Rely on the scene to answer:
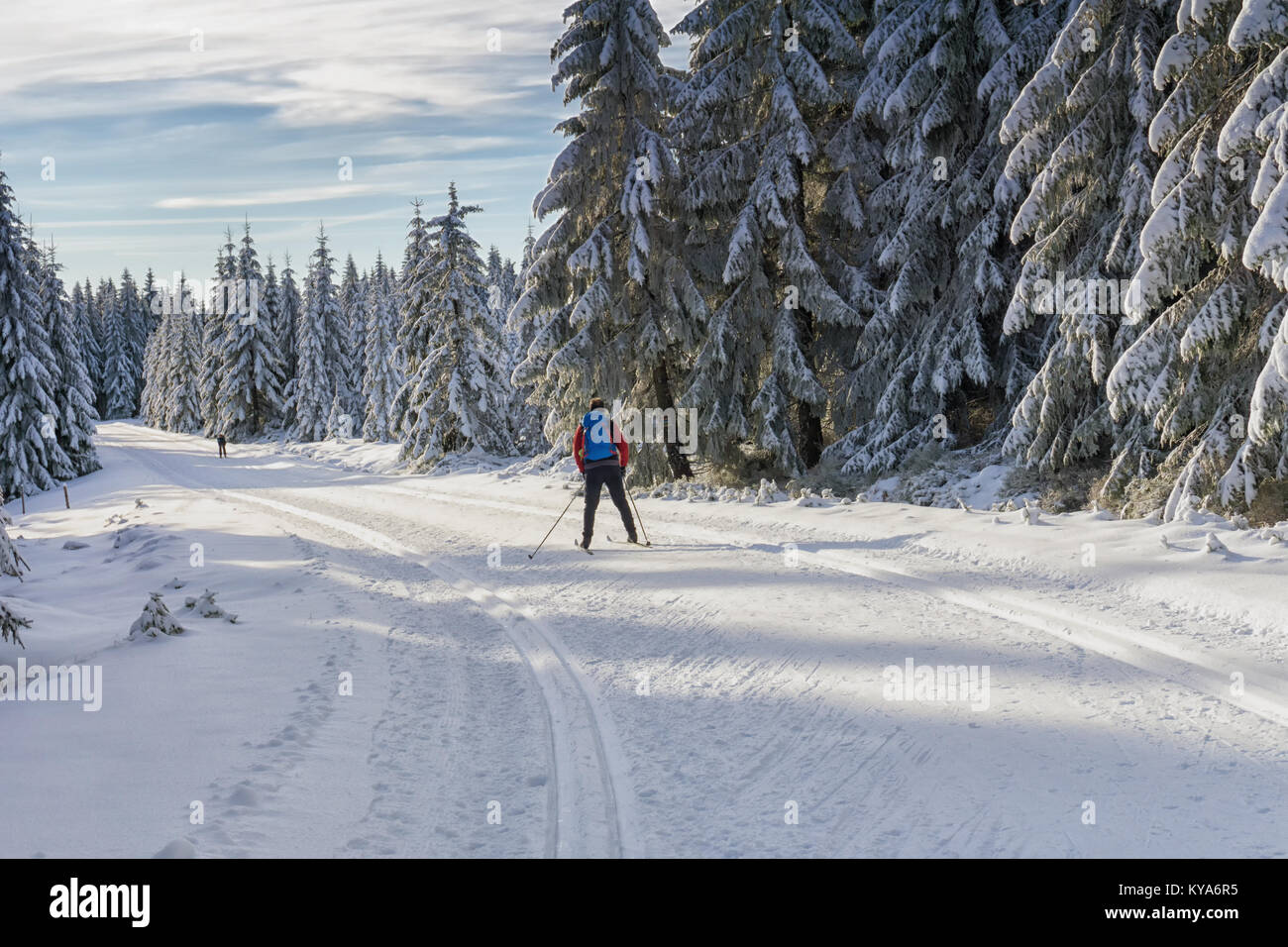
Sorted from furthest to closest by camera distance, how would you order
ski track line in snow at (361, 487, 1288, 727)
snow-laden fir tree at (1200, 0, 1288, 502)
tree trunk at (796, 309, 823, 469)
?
tree trunk at (796, 309, 823, 469), snow-laden fir tree at (1200, 0, 1288, 502), ski track line in snow at (361, 487, 1288, 727)

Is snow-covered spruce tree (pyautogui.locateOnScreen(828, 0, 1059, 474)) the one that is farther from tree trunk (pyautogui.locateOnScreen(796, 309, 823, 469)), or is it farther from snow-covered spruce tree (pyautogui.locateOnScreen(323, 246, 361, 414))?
snow-covered spruce tree (pyautogui.locateOnScreen(323, 246, 361, 414))

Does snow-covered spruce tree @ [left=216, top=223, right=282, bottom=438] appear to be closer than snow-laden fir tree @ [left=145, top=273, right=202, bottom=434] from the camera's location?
Yes

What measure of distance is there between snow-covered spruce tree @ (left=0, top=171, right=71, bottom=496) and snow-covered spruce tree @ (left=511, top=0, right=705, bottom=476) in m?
28.1

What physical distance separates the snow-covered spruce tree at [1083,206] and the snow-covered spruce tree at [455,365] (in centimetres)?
2038

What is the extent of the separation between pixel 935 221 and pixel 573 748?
51.3 ft

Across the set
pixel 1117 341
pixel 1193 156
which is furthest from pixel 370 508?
pixel 1193 156

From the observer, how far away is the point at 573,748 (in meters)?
5.22

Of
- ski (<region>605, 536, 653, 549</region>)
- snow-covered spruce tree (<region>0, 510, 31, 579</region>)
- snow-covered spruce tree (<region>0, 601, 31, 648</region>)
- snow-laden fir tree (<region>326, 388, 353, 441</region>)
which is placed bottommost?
ski (<region>605, 536, 653, 549</region>)

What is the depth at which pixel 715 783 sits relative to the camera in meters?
4.64

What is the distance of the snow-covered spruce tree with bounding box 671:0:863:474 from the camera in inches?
711

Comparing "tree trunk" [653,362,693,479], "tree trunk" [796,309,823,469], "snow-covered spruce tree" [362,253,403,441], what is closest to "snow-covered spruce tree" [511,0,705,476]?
"tree trunk" [653,362,693,479]

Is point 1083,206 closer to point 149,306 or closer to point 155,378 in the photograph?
point 155,378

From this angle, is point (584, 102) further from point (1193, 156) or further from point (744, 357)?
point (1193, 156)

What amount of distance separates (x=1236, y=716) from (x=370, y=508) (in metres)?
16.5
